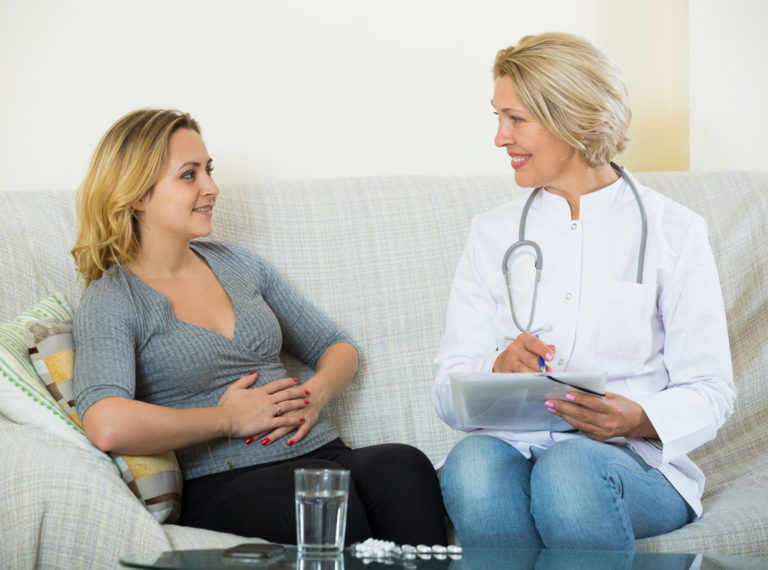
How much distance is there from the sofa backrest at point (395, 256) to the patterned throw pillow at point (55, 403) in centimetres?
28

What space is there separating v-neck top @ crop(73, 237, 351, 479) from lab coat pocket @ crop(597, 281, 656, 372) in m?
0.62

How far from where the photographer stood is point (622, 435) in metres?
1.42

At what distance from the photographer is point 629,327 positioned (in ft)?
4.95

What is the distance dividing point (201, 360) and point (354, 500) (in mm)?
427

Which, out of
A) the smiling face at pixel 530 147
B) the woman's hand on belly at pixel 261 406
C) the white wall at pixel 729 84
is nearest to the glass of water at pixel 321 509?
the woman's hand on belly at pixel 261 406

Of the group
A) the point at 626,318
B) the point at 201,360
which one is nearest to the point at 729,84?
the point at 626,318

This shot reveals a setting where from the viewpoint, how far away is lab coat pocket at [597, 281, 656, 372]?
1.51 m

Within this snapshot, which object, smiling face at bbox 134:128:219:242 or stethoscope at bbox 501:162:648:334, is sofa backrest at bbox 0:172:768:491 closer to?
smiling face at bbox 134:128:219:242

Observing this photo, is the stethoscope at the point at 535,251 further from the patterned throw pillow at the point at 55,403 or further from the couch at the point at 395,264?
the patterned throw pillow at the point at 55,403

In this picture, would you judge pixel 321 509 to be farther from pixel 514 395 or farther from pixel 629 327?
pixel 629 327

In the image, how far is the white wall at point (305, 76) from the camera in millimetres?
2264

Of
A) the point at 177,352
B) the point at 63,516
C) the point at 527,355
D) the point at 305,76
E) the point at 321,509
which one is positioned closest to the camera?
the point at 321,509

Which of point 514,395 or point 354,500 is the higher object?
point 514,395

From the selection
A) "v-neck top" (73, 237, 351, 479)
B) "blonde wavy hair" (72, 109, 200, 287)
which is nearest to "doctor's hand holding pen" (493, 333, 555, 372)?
"v-neck top" (73, 237, 351, 479)
